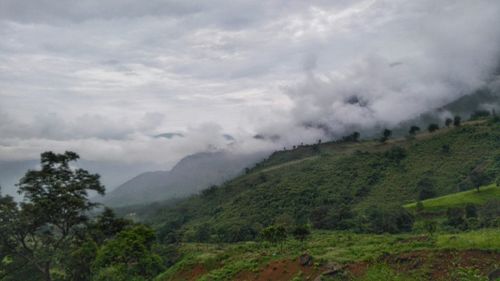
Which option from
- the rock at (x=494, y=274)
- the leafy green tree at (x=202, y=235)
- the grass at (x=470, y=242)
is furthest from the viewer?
the leafy green tree at (x=202, y=235)

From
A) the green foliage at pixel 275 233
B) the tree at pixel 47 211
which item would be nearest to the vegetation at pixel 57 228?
the tree at pixel 47 211

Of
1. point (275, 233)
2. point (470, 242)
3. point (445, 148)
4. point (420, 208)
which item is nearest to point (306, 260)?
point (275, 233)

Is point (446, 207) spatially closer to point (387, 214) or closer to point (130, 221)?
point (387, 214)

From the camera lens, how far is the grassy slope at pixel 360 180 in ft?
281

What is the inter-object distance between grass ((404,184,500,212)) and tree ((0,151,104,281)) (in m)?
53.4

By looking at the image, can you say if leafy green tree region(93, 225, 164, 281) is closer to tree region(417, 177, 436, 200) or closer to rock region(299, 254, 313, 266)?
rock region(299, 254, 313, 266)

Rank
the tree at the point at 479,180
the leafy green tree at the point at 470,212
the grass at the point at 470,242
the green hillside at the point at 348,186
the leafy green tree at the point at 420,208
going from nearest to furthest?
the grass at the point at 470,242 → the leafy green tree at the point at 470,212 → the leafy green tree at the point at 420,208 → the tree at the point at 479,180 → the green hillside at the point at 348,186

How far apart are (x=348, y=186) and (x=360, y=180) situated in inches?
135

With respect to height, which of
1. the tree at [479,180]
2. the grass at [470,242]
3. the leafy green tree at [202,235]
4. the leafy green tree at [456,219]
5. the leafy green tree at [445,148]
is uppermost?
the leafy green tree at [445,148]

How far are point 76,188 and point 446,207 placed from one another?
2218 inches

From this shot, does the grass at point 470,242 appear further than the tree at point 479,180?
No

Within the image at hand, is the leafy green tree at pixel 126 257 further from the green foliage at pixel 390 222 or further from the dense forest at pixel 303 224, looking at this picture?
the green foliage at pixel 390 222

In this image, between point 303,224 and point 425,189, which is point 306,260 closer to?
point 303,224

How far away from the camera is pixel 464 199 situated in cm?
6650
